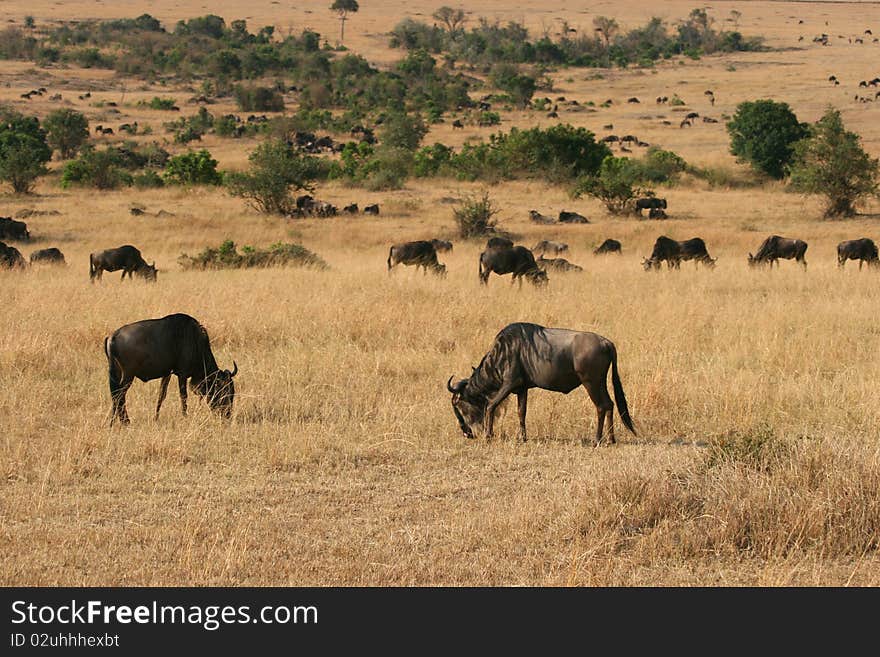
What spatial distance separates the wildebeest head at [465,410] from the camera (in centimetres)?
841

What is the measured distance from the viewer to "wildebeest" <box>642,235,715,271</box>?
66.7 ft

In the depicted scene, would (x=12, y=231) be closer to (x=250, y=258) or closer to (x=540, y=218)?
(x=250, y=258)

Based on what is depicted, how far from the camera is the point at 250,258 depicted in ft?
68.6

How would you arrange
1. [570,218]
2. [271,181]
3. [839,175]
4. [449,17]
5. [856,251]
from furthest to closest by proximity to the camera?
[449,17], [839,175], [271,181], [570,218], [856,251]

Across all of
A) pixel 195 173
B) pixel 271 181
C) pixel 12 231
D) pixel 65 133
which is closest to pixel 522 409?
pixel 12 231

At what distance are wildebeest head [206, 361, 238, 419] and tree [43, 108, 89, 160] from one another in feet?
129

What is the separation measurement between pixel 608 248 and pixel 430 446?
1625cm

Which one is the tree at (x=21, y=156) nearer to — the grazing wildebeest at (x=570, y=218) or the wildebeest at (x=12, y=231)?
the wildebeest at (x=12, y=231)

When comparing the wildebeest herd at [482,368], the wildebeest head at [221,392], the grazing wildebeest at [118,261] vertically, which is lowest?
the grazing wildebeest at [118,261]

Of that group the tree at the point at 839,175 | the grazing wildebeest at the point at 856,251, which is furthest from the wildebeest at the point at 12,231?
the tree at the point at 839,175

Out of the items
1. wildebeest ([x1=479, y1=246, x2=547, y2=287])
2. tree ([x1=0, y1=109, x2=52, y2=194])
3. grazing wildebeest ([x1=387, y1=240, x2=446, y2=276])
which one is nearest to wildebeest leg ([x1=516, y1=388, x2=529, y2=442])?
wildebeest ([x1=479, y1=246, x2=547, y2=287])

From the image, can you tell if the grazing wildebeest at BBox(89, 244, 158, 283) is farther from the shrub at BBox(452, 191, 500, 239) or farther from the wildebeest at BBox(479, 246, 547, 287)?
the shrub at BBox(452, 191, 500, 239)

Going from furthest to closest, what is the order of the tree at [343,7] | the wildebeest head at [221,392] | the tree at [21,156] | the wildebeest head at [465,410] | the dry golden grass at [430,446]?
the tree at [343,7] → the tree at [21,156] → the wildebeest head at [221,392] → the wildebeest head at [465,410] → the dry golden grass at [430,446]

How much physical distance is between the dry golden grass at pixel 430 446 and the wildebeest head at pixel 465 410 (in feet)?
0.61
